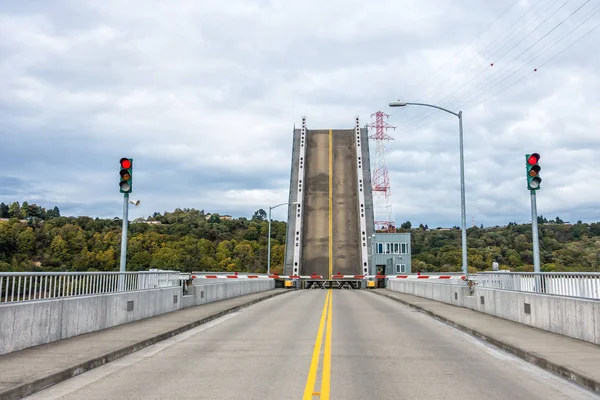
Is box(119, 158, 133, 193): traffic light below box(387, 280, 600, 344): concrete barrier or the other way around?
the other way around

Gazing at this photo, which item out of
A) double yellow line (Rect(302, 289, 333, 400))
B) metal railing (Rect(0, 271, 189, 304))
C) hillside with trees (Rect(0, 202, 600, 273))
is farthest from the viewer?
hillside with trees (Rect(0, 202, 600, 273))

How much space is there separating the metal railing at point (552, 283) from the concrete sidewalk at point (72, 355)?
A: 9576mm

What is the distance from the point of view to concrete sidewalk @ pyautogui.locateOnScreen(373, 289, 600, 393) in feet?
26.4

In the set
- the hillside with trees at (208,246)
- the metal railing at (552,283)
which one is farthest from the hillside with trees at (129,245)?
the metal railing at (552,283)

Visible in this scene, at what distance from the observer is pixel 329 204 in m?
52.1

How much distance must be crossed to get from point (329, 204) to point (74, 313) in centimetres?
4130

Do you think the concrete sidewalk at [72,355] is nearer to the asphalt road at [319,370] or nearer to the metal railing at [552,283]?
the asphalt road at [319,370]

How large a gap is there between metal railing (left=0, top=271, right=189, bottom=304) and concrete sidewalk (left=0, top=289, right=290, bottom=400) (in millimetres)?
979

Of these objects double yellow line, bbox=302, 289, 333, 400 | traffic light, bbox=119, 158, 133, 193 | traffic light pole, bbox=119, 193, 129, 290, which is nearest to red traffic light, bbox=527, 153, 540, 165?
double yellow line, bbox=302, 289, 333, 400

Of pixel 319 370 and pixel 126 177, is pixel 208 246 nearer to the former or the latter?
pixel 126 177

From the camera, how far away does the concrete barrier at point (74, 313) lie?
9.27 m

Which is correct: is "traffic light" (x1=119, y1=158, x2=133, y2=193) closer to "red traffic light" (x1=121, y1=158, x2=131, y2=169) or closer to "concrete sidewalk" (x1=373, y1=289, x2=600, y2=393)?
"red traffic light" (x1=121, y1=158, x2=131, y2=169)

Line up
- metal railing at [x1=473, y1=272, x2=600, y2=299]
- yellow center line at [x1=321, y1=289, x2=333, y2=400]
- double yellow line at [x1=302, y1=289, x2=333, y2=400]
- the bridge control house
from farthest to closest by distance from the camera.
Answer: the bridge control house → metal railing at [x1=473, y1=272, x2=600, y2=299] → yellow center line at [x1=321, y1=289, x2=333, y2=400] → double yellow line at [x1=302, y1=289, x2=333, y2=400]

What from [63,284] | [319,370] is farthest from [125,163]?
[319,370]
